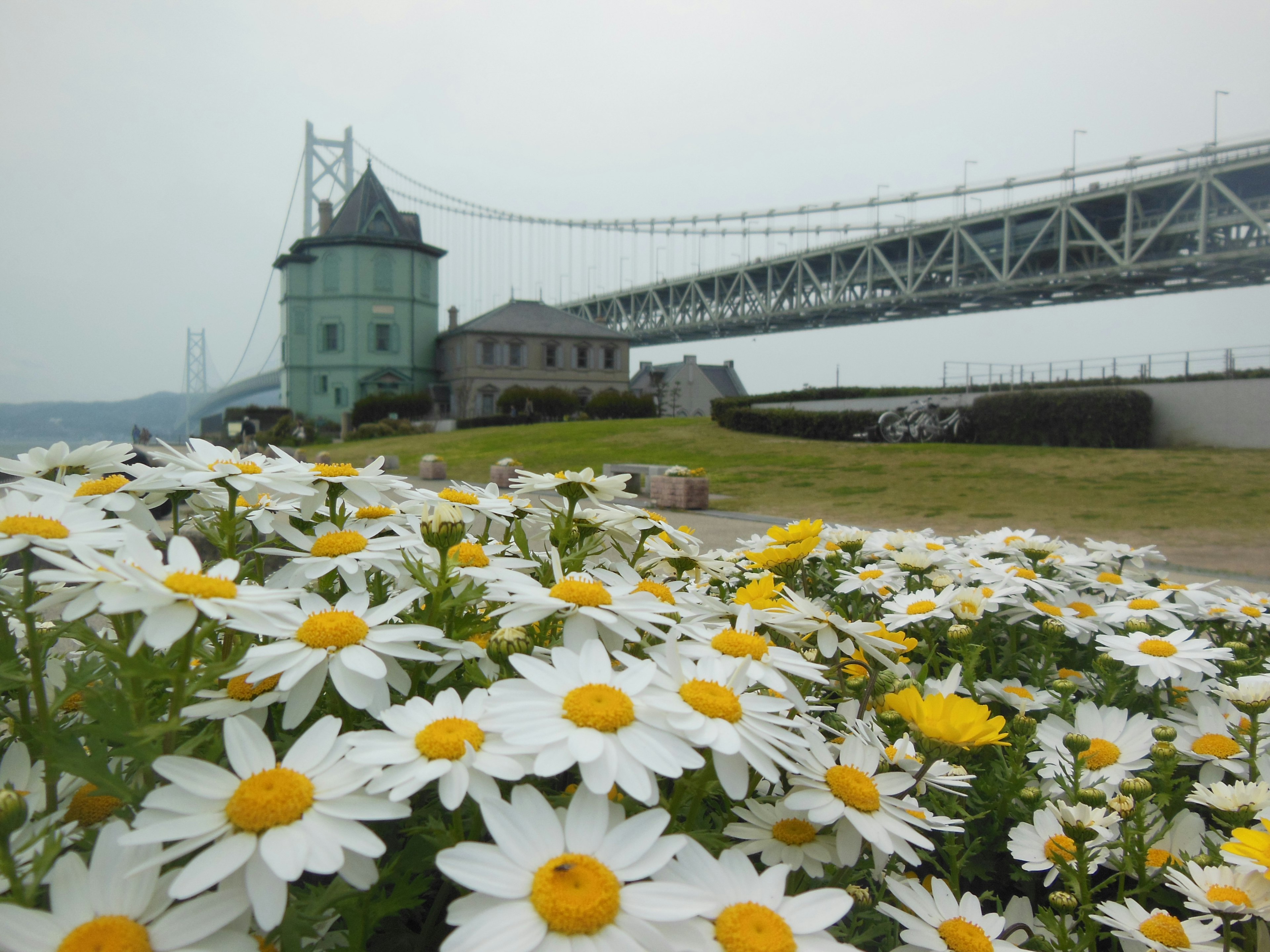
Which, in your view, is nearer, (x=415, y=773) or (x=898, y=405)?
(x=415, y=773)

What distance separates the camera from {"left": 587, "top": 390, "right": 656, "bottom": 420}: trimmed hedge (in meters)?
43.6

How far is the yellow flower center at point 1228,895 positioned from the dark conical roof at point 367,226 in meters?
54.2

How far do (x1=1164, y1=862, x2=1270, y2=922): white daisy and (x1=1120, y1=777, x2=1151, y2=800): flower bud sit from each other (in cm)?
12

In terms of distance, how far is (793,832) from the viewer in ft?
3.93

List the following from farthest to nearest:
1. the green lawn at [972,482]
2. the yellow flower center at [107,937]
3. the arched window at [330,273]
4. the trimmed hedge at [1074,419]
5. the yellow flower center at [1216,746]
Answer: the arched window at [330,273]
the trimmed hedge at [1074,419]
the green lawn at [972,482]
the yellow flower center at [1216,746]
the yellow flower center at [107,937]

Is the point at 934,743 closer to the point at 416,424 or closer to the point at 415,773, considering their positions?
the point at 415,773

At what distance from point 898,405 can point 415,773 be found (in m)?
31.9

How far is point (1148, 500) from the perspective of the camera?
45.3ft

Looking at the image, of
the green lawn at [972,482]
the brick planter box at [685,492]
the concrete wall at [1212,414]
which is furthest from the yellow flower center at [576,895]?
the concrete wall at [1212,414]

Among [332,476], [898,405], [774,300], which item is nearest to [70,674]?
[332,476]

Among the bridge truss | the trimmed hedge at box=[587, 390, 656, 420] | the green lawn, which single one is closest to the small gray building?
the bridge truss

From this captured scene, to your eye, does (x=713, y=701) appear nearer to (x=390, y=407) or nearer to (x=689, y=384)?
(x=390, y=407)

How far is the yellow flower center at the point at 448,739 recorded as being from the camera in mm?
964

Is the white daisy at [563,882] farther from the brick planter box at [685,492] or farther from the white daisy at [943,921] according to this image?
the brick planter box at [685,492]
